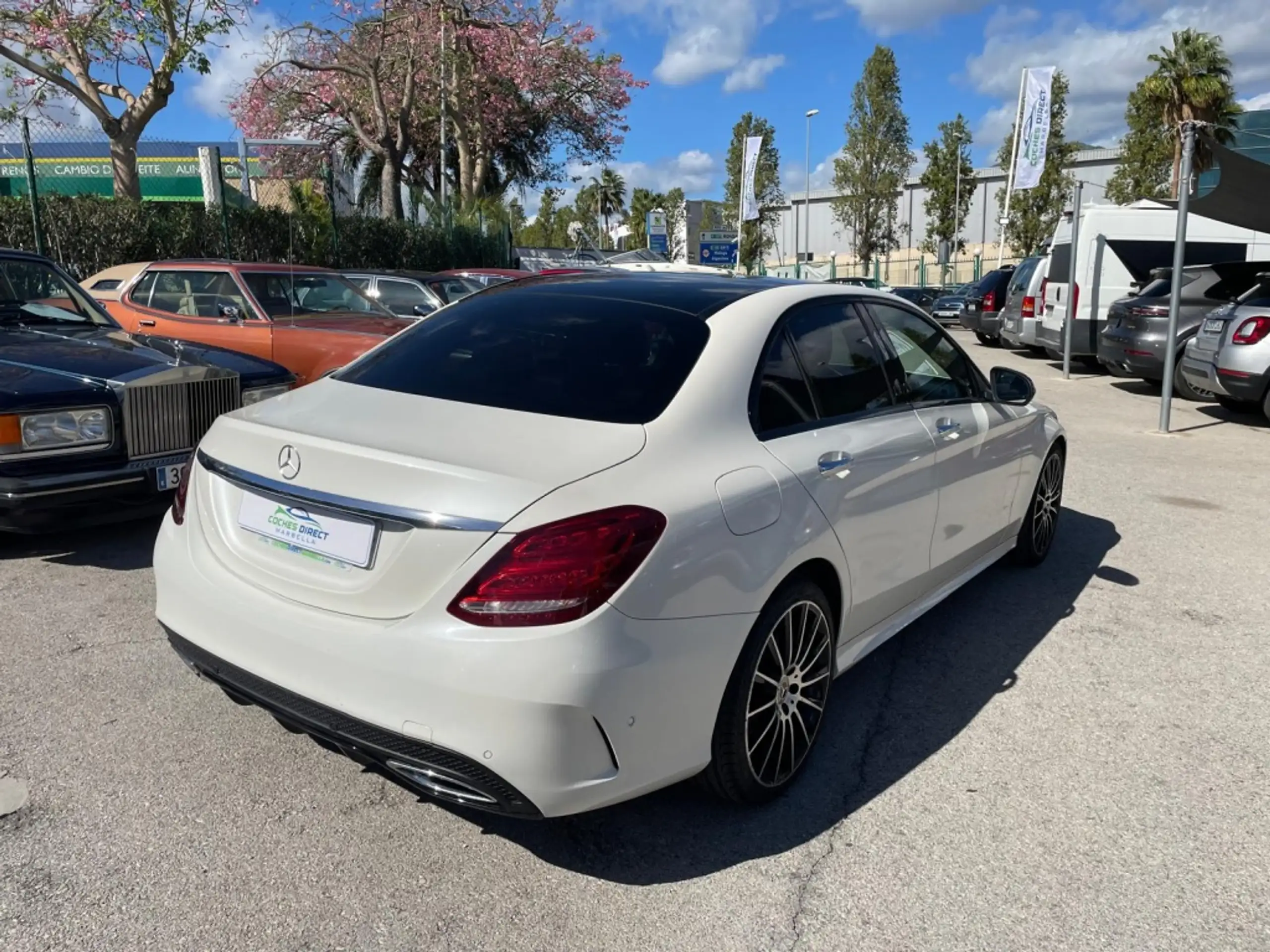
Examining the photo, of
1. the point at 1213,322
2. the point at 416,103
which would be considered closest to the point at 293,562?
the point at 1213,322

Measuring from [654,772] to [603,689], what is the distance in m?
0.35

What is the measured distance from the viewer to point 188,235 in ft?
41.8

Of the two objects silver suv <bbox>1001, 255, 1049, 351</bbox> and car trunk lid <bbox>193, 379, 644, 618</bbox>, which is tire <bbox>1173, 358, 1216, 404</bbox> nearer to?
silver suv <bbox>1001, 255, 1049, 351</bbox>

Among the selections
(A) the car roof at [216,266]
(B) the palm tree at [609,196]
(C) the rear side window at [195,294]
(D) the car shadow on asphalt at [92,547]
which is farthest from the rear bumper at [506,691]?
(B) the palm tree at [609,196]

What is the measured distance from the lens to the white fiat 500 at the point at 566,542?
90.9 inches

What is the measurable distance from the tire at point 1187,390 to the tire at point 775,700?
937cm

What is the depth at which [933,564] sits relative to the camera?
3.94 metres

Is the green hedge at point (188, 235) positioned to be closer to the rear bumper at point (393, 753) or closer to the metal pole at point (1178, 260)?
the metal pole at point (1178, 260)

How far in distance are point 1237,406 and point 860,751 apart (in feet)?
32.9

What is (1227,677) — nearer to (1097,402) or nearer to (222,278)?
(222,278)

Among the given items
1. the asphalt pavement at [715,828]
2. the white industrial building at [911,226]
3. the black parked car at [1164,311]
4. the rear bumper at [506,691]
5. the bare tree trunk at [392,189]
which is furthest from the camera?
the white industrial building at [911,226]

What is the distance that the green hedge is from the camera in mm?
11461

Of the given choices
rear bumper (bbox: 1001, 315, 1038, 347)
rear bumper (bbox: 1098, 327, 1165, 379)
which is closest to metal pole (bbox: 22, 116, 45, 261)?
rear bumper (bbox: 1098, 327, 1165, 379)

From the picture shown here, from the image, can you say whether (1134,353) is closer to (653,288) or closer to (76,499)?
(653,288)
